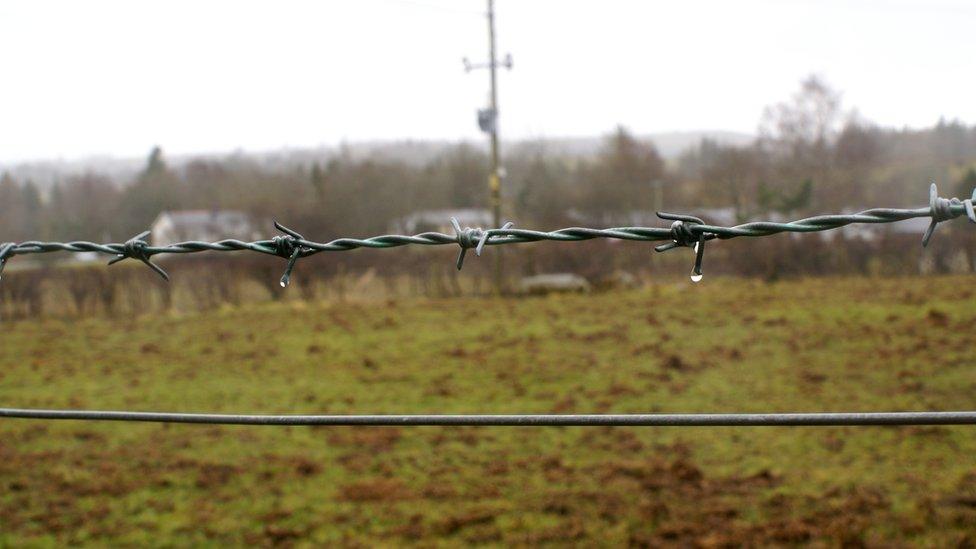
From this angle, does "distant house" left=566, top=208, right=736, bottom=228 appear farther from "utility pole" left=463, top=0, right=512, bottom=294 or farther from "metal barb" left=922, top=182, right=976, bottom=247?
"metal barb" left=922, top=182, right=976, bottom=247

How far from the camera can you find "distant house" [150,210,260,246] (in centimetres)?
2009

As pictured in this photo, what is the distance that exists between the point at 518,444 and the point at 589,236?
3869 millimetres

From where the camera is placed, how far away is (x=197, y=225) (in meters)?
21.5

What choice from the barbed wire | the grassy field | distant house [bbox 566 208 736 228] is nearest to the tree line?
distant house [bbox 566 208 736 228]

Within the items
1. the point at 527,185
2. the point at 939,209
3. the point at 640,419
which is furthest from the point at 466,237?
the point at 527,185

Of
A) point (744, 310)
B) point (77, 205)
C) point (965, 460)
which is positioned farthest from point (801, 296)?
point (77, 205)

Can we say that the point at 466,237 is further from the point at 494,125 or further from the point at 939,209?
the point at 494,125

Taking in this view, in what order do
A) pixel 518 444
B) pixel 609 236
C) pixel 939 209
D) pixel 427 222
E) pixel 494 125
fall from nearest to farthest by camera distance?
pixel 939 209
pixel 609 236
pixel 518 444
pixel 494 125
pixel 427 222

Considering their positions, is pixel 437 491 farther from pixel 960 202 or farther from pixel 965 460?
pixel 960 202

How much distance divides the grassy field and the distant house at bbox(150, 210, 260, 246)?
32.3ft

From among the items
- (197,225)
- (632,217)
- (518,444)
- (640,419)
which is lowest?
(518,444)

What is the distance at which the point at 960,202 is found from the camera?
1098 mm

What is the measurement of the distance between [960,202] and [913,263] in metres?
17.9

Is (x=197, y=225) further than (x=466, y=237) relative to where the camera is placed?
Yes
